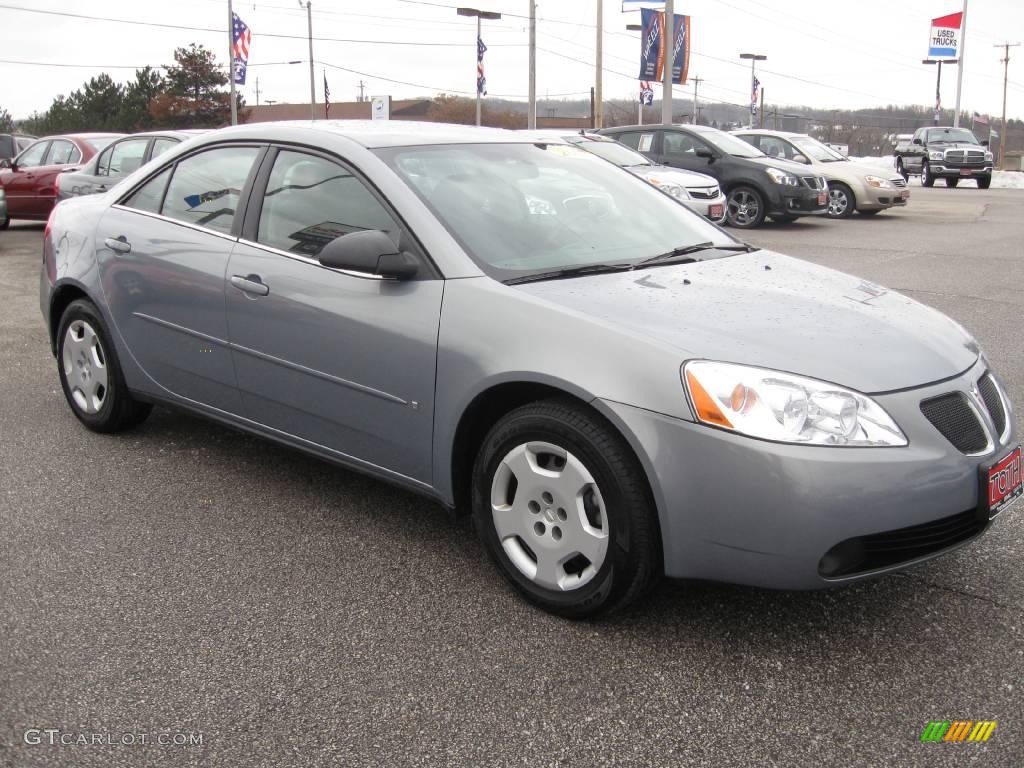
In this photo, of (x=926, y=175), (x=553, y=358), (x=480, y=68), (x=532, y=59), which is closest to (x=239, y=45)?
(x=480, y=68)

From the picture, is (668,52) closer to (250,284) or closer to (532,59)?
(532,59)

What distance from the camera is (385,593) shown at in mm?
3453

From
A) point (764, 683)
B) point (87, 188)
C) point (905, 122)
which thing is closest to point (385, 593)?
point (764, 683)

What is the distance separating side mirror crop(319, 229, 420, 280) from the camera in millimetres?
3455

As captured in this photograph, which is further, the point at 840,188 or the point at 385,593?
the point at 840,188

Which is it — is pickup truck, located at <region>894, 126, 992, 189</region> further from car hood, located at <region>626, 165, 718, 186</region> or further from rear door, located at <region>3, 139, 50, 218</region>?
rear door, located at <region>3, 139, 50, 218</region>

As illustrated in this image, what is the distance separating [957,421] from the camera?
9.88ft

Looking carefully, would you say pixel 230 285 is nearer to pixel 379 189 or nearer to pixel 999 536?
pixel 379 189

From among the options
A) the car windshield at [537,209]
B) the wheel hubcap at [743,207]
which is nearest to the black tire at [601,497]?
the car windshield at [537,209]

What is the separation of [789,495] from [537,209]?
5.27ft

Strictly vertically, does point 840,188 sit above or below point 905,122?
below

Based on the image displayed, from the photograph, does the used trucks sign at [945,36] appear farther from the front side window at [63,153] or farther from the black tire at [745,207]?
the front side window at [63,153]

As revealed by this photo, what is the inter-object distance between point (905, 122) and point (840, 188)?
10863 cm

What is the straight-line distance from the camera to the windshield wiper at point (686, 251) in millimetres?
3859
